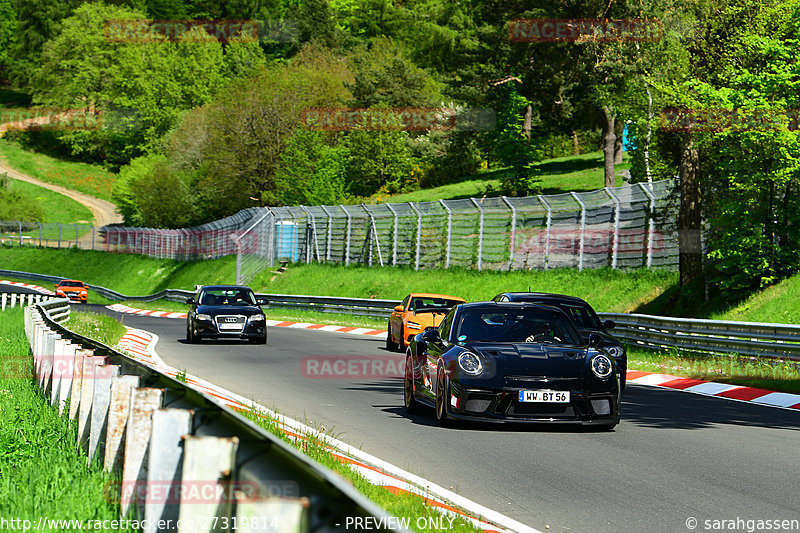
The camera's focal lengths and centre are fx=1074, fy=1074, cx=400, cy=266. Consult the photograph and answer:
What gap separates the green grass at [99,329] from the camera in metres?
22.8

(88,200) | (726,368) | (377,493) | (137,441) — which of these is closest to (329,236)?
(726,368)

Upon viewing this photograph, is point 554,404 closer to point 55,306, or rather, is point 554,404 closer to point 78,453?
point 78,453

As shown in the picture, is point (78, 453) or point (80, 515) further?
point (78, 453)

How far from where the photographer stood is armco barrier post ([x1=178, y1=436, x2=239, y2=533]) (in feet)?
12.5

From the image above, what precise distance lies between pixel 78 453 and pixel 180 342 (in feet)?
66.0

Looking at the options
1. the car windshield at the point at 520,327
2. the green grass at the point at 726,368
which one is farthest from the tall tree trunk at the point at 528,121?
the car windshield at the point at 520,327

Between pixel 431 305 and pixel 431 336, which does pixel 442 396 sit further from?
pixel 431 305

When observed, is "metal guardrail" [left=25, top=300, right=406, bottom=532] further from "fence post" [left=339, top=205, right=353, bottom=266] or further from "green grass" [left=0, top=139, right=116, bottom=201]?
"green grass" [left=0, top=139, right=116, bottom=201]

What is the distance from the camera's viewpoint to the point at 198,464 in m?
3.84

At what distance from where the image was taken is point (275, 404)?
13.7 meters

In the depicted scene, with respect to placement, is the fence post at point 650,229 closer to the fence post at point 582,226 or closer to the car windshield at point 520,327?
the fence post at point 582,226

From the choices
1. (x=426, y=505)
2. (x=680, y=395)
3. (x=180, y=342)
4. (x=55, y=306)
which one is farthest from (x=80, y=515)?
(x=55, y=306)

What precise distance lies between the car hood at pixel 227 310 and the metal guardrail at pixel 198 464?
19109mm

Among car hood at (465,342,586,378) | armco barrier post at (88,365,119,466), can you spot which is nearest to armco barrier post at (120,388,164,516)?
armco barrier post at (88,365,119,466)
